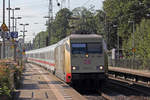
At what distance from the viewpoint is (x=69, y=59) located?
18875 mm

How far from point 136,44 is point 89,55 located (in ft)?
103

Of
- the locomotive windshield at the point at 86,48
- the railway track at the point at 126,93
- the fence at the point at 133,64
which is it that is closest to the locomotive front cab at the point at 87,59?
the locomotive windshield at the point at 86,48

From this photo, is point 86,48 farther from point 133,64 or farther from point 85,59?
point 133,64

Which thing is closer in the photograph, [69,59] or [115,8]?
[69,59]

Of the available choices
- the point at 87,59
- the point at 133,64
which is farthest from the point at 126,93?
the point at 133,64

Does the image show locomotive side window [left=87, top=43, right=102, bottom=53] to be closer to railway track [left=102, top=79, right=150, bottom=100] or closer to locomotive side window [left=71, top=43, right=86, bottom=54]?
locomotive side window [left=71, top=43, right=86, bottom=54]

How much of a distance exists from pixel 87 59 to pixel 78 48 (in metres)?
0.81

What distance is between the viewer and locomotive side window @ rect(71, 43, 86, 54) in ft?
62.6

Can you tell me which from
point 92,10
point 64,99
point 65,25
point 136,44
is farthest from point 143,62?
point 65,25

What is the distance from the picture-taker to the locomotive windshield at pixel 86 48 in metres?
19.1

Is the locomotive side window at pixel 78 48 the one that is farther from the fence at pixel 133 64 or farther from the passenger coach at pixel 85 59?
the fence at pixel 133 64

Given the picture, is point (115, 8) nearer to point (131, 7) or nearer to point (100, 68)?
point (131, 7)

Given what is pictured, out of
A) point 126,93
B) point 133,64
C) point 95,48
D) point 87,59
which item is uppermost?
point 95,48

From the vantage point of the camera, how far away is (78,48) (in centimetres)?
1920
